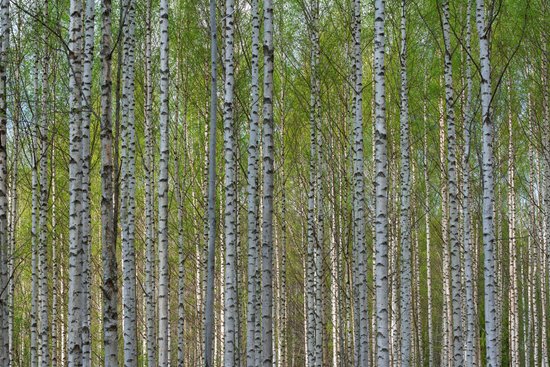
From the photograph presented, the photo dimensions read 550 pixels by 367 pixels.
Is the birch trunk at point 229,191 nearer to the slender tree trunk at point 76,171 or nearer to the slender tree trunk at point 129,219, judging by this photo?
the slender tree trunk at point 129,219

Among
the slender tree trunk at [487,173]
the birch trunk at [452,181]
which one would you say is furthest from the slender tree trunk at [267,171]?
the birch trunk at [452,181]

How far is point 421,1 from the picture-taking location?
44.1ft

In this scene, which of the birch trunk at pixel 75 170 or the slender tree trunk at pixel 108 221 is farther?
the birch trunk at pixel 75 170

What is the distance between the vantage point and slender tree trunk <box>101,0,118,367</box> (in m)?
5.28

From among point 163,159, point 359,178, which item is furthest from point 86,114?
point 359,178

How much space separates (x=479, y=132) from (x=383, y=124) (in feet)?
32.6

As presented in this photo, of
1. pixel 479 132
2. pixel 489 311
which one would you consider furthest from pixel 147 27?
pixel 479 132

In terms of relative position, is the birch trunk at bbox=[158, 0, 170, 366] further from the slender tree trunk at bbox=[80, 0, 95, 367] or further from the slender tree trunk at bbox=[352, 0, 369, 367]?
the slender tree trunk at bbox=[352, 0, 369, 367]

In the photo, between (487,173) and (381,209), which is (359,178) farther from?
(487,173)

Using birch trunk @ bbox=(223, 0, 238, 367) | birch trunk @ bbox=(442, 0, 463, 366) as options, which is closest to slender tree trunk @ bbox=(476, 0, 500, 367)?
birch trunk @ bbox=(442, 0, 463, 366)

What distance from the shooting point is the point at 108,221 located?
527cm

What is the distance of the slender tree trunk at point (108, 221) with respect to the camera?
5.28m

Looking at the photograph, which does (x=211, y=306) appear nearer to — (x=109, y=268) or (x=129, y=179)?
(x=109, y=268)

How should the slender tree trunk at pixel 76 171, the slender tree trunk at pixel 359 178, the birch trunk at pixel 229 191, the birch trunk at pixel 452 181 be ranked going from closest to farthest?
the slender tree trunk at pixel 76 171 → the birch trunk at pixel 229 191 → the slender tree trunk at pixel 359 178 → the birch trunk at pixel 452 181
